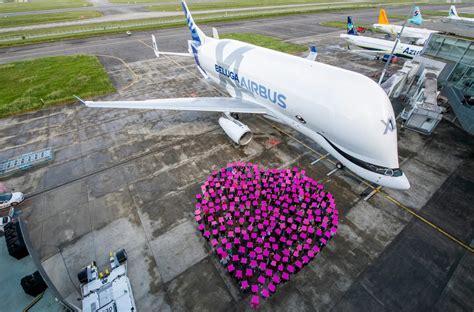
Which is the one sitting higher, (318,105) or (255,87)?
(318,105)

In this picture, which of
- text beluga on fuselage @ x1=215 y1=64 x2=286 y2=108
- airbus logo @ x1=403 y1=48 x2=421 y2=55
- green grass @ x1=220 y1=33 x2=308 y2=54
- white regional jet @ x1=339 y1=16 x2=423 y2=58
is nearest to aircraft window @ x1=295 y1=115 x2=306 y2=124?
text beluga on fuselage @ x1=215 y1=64 x2=286 y2=108

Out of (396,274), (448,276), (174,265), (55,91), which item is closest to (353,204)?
(396,274)

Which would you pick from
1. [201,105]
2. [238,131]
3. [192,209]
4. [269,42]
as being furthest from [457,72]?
[269,42]

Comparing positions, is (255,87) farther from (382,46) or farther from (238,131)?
(382,46)

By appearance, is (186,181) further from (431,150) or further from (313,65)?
(431,150)

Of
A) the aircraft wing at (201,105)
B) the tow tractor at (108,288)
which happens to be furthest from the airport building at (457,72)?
the tow tractor at (108,288)

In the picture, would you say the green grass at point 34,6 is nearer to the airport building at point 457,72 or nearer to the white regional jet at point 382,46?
the white regional jet at point 382,46
